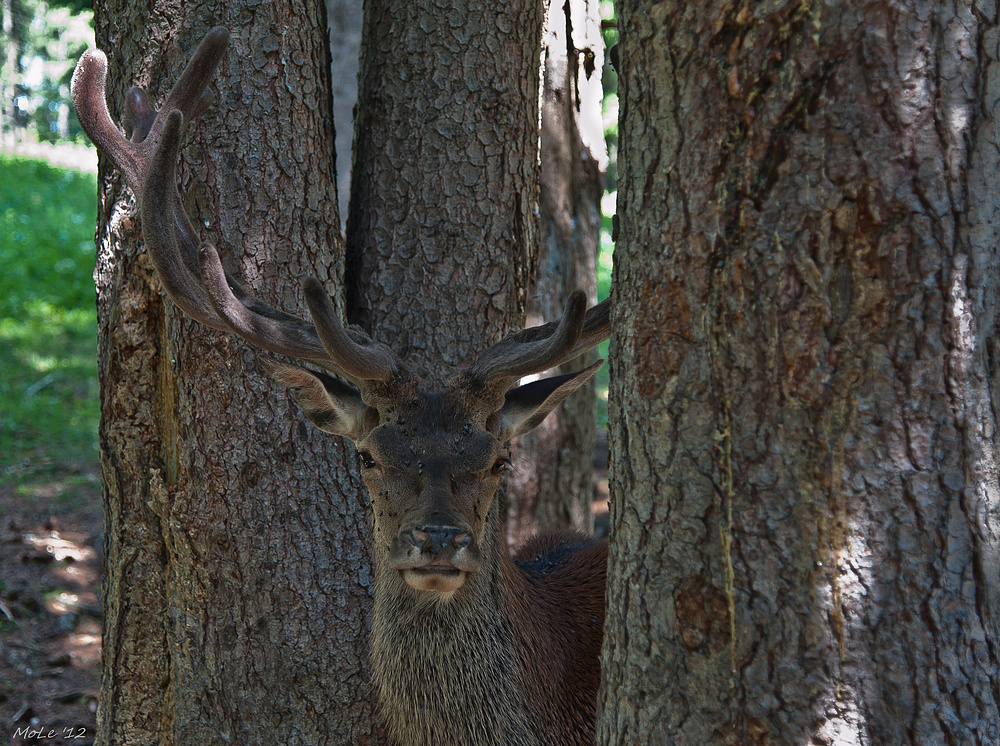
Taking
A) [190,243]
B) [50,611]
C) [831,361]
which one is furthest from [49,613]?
[831,361]

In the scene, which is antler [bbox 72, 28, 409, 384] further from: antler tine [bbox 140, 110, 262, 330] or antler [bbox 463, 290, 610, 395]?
antler [bbox 463, 290, 610, 395]

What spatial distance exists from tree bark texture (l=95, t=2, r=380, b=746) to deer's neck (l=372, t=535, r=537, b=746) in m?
0.44

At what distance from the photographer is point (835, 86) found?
1904 millimetres

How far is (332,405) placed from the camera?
3.49m

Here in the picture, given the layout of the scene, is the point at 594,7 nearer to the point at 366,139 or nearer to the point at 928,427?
the point at 366,139

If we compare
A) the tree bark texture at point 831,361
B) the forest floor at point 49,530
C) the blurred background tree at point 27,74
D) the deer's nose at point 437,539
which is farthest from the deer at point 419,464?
the blurred background tree at point 27,74

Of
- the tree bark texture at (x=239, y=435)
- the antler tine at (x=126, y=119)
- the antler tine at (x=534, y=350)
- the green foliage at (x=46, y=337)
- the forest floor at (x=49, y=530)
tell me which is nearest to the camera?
the antler tine at (x=534, y=350)

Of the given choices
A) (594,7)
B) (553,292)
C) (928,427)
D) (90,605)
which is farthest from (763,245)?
(90,605)

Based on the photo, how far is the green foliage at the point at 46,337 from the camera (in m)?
8.86

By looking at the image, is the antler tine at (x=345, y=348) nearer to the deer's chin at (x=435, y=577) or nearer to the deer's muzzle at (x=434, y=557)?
the deer's muzzle at (x=434, y=557)

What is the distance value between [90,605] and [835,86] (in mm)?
5725

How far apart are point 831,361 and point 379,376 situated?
5.83 feet

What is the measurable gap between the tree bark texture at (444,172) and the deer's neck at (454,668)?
1.13 metres

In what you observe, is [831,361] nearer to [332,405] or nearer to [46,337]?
[332,405]
